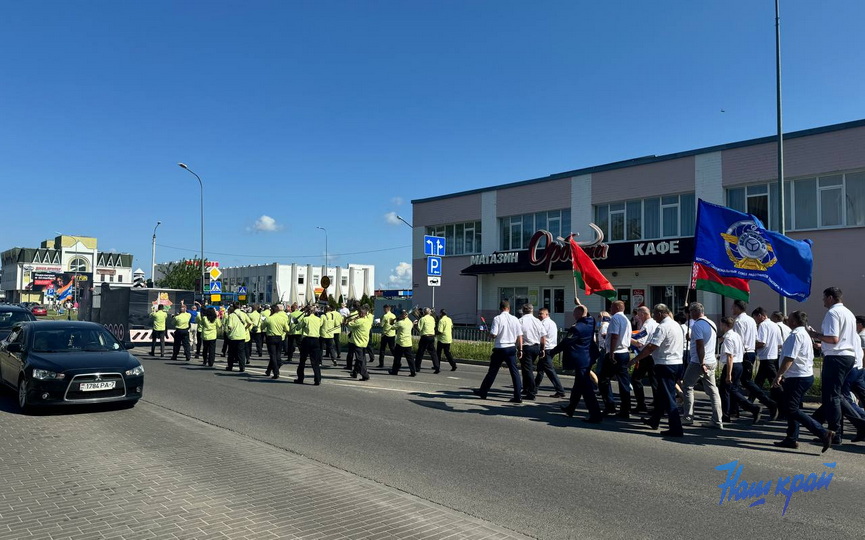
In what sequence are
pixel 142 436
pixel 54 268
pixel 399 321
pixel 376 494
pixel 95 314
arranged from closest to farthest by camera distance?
pixel 376 494, pixel 142 436, pixel 399 321, pixel 95 314, pixel 54 268

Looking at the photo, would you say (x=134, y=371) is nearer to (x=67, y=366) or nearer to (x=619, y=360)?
(x=67, y=366)

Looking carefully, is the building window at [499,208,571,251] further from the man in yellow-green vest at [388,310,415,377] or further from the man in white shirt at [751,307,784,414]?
the man in white shirt at [751,307,784,414]

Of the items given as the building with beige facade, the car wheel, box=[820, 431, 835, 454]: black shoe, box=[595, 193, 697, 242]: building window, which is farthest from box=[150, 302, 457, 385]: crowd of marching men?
box=[595, 193, 697, 242]: building window

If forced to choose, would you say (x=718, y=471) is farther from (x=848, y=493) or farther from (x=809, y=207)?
(x=809, y=207)

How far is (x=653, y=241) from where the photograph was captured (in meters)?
27.1

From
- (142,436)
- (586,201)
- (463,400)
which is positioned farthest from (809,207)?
(142,436)

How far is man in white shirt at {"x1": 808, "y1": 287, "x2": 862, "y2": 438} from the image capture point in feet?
24.8

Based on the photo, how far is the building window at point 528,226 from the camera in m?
32.0

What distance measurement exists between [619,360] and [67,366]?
8286 mm

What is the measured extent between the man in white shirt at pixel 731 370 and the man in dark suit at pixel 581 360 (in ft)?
6.45

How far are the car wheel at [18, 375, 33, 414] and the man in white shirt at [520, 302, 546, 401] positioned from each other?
7.96 metres

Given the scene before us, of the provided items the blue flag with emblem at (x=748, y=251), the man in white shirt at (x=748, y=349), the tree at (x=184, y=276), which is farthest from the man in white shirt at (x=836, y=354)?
the tree at (x=184, y=276)

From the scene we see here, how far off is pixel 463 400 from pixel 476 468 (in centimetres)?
476

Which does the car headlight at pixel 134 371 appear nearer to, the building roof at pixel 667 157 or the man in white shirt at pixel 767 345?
the man in white shirt at pixel 767 345
